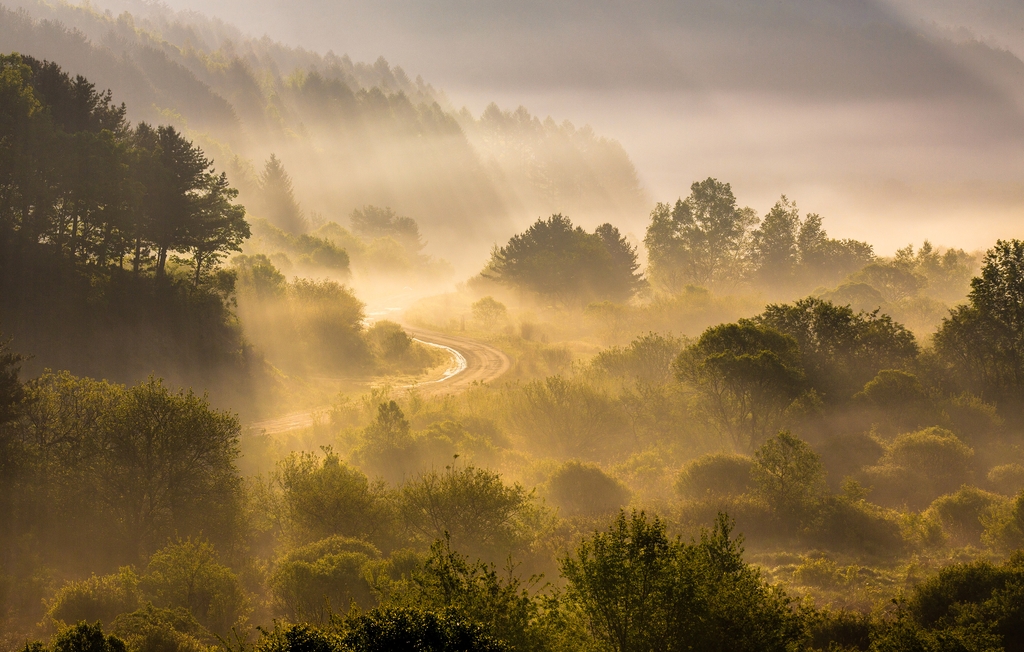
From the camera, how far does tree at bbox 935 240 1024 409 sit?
38.6 m

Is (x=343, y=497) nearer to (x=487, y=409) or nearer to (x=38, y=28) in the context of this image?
(x=487, y=409)

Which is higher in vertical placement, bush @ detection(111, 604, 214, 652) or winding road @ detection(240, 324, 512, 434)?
winding road @ detection(240, 324, 512, 434)

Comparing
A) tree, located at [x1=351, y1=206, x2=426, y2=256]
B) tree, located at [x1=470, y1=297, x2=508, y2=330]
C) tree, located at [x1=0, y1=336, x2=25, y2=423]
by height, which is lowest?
tree, located at [x1=0, y1=336, x2=25, y2=423]

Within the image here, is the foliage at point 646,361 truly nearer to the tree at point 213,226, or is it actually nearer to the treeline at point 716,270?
the treeline at point 716,270

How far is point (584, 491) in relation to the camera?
3497cm

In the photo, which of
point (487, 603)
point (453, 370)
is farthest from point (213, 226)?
point (487, 603)

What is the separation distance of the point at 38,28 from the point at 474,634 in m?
241

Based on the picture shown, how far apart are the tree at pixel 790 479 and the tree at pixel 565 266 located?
Answer: 5633cm

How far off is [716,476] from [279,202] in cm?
12937

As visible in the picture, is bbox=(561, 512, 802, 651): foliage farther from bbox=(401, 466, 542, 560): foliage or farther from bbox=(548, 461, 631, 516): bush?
bbox=(548, 461, 631, 516): bush

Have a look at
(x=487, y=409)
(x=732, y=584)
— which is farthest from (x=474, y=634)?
(x=487, y=409)

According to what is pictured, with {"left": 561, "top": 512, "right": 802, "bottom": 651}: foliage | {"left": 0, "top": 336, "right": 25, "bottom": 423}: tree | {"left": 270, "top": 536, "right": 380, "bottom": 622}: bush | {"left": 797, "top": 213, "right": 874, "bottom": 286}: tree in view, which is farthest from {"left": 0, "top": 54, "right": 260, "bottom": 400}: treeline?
{"left": 797, "top": 213, "right": 874, "bottom": 286}: tree

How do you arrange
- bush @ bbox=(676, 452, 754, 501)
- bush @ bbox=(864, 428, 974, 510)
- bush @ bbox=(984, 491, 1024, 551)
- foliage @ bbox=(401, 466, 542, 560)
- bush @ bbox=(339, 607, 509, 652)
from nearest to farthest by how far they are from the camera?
bush @ bbox=(339, 607, 509, 652), bush @ bbox=(984, 491, 1024, 551), foliage @ bbox=(401, 466, 542, 560), bush @ bbox=(864, 428, 974, 510), bush @ bbox=(676, 452, 754, 501)

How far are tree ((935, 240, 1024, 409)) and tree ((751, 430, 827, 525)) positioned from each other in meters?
17.8
